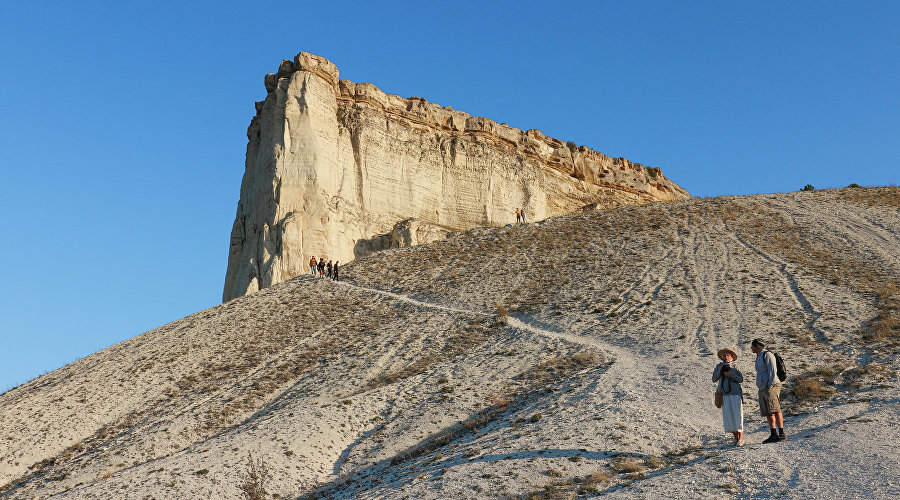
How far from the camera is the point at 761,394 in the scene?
13.9 meters

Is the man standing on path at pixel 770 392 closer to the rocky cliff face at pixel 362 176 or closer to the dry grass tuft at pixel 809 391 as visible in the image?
the dry grass tuft at pixel 809 391

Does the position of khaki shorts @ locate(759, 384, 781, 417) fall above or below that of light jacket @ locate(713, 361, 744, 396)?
below

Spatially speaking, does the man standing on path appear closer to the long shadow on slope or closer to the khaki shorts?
the khaki shorts

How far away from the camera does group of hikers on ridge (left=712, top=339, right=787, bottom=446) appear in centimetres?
1373

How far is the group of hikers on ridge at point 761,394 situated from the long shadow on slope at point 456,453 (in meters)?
2.22

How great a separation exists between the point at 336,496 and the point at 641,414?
6973 millimetres

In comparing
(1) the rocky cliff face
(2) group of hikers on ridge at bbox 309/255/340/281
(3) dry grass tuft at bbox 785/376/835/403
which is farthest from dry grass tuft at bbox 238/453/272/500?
(1) the rocky cliff face

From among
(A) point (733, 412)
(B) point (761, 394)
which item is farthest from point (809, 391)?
(A) point (733, 412)

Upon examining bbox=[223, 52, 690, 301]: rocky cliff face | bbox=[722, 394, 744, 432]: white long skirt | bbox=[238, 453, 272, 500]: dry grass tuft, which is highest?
bbox=[223, 52, 690, 301]: rocky cliff face

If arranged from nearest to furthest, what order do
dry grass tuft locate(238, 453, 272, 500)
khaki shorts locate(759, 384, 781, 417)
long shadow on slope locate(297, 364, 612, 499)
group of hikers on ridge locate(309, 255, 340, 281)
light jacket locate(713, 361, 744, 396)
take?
khaki shorts locate(759, 384, 781, 417) → light jacket locate(713, 361, 744, 396) → long shadow on slope locate(297, 364, 612, 499) → dry grass tuft locate(238, 453, 272, 500) → group of hikers on ridge locate(309, 255, 340, 281)

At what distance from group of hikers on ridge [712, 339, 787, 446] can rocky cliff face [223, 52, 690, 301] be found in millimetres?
36650

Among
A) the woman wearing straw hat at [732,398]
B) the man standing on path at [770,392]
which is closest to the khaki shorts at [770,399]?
the man standing on path at [770,392]

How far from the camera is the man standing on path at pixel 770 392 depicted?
13.7 m

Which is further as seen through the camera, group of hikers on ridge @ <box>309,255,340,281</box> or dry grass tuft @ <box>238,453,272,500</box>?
group of hikers on ridge @ <box>309,255,340,281</box>
